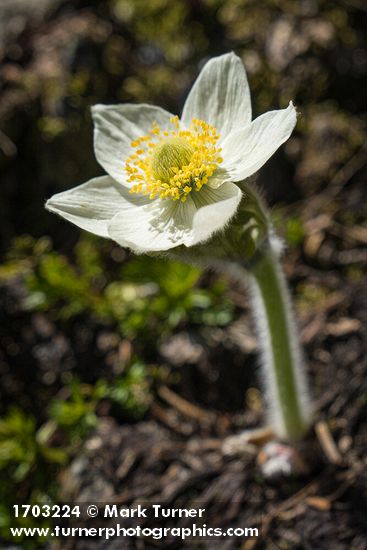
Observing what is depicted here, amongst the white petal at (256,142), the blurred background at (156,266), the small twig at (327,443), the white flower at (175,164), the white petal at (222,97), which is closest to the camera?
the white petal at (256,142)

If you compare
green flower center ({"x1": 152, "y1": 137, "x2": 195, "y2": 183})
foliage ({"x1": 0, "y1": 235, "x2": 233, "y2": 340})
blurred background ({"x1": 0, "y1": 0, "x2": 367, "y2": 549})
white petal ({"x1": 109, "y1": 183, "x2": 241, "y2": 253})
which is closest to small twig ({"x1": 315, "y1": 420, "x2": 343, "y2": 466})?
blurred background ({"x1": 0, "y1": 0, "x2": 367, "y2": 549})

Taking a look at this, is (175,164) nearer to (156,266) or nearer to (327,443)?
(156,266)

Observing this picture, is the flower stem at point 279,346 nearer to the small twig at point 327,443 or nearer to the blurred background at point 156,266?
the small twig at point 327,443

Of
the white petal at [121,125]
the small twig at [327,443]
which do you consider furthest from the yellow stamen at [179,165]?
the small twig at [327,443]

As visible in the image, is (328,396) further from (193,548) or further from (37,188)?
(37,188)

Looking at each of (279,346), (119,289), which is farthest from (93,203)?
(119,289)

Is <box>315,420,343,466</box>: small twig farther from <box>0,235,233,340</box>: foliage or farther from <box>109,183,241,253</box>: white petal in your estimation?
<box>109,183,241,253</box>: white petal

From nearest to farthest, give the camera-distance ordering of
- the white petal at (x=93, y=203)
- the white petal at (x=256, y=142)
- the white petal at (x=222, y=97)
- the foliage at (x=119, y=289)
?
the white petal at (x=256, y=142)
the white petal at (x=93, y=203)
the white petal at (x=222, y=97)
the foliage at (x=119, y=289)
